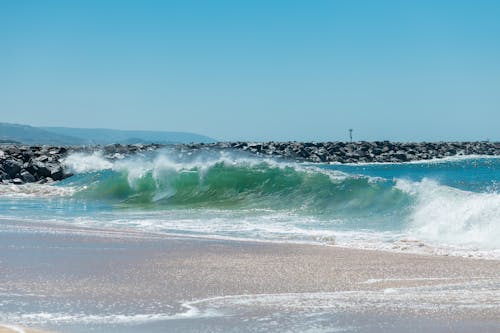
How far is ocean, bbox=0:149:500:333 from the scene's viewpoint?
658cm

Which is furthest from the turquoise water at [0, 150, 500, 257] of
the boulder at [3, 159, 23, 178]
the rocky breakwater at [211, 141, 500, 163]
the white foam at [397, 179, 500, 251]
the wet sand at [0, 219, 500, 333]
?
the rocky breakwater at [211, 141, 500, 163]

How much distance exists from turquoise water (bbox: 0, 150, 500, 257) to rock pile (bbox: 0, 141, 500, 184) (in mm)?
2060

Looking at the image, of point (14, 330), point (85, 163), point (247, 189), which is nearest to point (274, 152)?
point (85, 163)

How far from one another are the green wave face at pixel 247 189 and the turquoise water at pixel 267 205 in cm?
4

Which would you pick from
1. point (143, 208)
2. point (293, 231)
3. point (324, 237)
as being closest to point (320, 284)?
point (324, 237)

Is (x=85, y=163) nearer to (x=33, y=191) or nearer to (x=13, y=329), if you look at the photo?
(x=33, y=191)

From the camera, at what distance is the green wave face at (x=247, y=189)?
1803 centimetres

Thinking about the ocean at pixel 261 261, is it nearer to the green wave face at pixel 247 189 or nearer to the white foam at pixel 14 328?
the green wave face at pixel 247 189

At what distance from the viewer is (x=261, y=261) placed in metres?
9.80

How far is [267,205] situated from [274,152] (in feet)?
115

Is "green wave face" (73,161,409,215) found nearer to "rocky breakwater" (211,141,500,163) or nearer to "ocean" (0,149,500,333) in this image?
"ocean" (0,149,500,333)

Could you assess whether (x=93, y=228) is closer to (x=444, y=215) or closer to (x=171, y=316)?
(x=444, y=215)

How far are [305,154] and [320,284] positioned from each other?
49.1 metres

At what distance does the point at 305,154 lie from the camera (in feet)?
187
